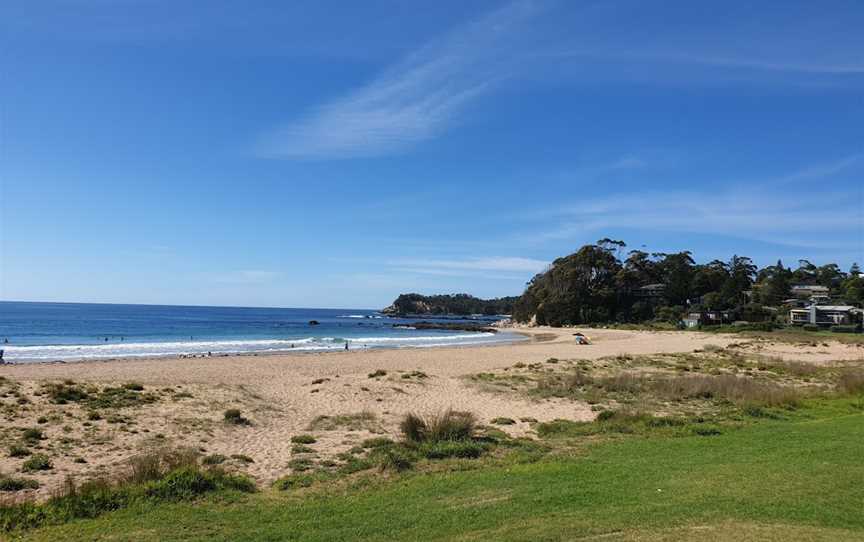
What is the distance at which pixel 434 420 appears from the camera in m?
12.9

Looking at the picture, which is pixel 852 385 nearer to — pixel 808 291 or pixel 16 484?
pixel 16 484

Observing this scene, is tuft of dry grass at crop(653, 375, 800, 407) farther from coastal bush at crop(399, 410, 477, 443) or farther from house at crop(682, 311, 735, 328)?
house at crop(682, 311, 735, 328)

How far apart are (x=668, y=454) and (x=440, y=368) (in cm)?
2364

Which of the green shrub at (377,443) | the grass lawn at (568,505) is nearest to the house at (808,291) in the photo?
the grass lawn at (568,505)

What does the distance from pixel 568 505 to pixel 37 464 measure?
9.36 metres

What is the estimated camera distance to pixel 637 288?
114375 mm

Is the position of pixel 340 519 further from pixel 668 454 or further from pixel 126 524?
pixel 668 454

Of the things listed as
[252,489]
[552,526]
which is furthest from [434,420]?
[552,526]

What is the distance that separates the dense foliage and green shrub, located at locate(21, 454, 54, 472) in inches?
3838

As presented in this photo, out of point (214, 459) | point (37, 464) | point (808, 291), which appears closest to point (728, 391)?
point (214, 459)

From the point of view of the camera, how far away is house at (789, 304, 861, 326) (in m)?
73.8

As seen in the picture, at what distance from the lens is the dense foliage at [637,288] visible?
333 feet

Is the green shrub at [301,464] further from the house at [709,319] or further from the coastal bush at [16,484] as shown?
the house at [709,319]

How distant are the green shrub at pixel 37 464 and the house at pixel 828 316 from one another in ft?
271
